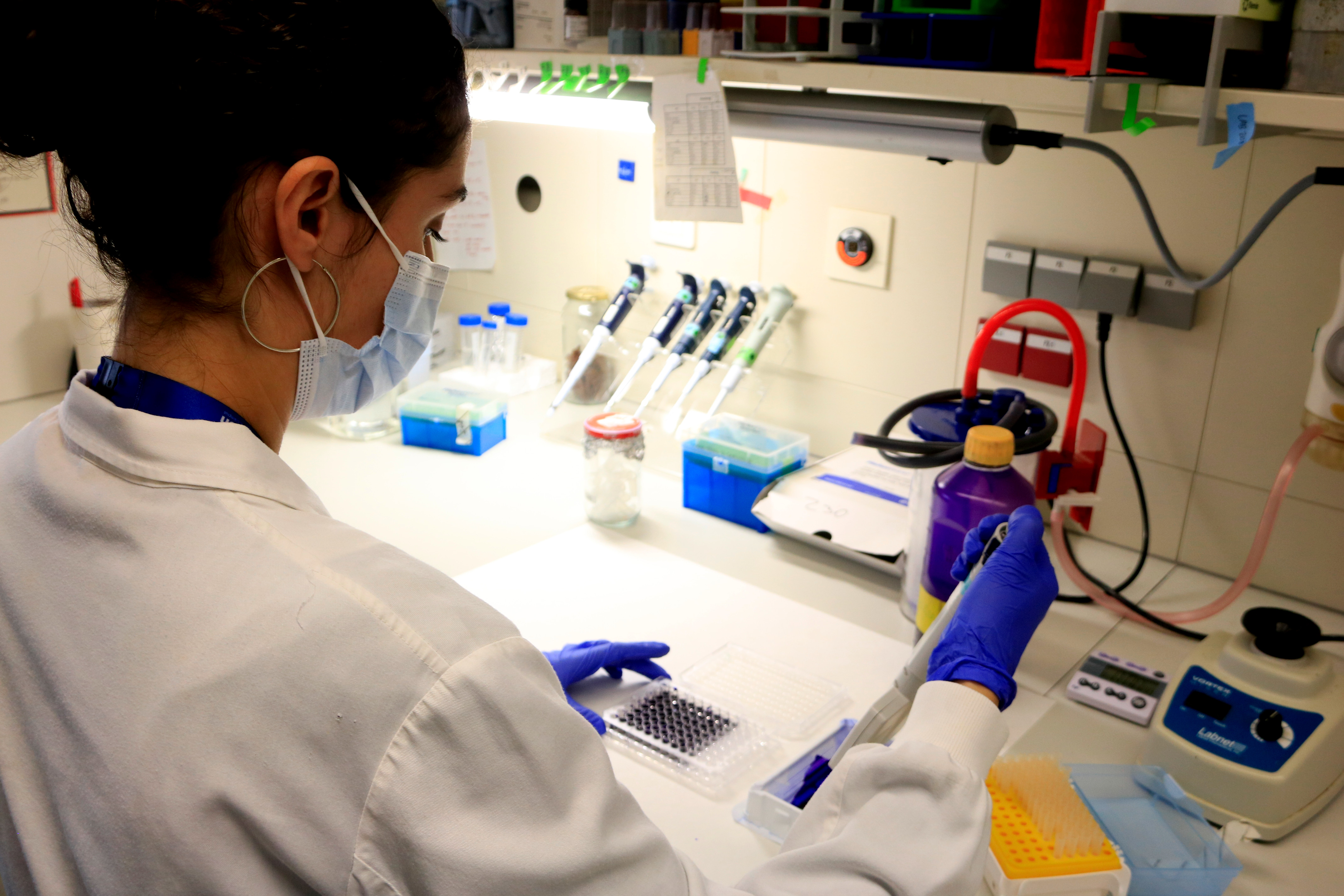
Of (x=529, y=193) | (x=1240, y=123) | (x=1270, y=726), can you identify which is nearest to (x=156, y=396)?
(x=1240, y=123)

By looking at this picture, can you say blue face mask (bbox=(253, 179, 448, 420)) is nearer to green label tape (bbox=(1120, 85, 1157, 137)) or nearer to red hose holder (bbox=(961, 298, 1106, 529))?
green label tape (bbox=(1120, 85, 1157, 137))

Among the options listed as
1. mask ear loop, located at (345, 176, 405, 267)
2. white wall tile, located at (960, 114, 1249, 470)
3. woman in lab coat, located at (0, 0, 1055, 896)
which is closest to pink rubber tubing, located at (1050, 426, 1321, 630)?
white wall tile, located at (960, 114, 1249, 470)

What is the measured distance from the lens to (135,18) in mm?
635

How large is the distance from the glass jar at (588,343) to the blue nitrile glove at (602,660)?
919 millimetres

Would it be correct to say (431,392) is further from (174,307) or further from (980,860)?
(980,860)

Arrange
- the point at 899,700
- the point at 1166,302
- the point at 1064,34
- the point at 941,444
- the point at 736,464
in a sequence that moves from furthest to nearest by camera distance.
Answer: the point at 736,464
the point at 1166,302
the point at 941,444
the point at 1064,34
the point at 899,700

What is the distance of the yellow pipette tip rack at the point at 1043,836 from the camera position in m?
0.94

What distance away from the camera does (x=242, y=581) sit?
2.09 ft

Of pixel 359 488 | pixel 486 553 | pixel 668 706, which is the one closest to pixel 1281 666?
pixel 668 706

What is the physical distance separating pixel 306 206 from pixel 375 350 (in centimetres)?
20

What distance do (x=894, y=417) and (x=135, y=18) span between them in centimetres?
107

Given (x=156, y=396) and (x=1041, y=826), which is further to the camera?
(x=1041, y=826)

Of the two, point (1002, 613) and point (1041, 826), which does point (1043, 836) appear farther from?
point (1002, 613)

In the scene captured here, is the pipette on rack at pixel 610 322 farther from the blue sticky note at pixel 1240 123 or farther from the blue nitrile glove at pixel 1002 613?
the blue sticky note at pixel 1240 123
